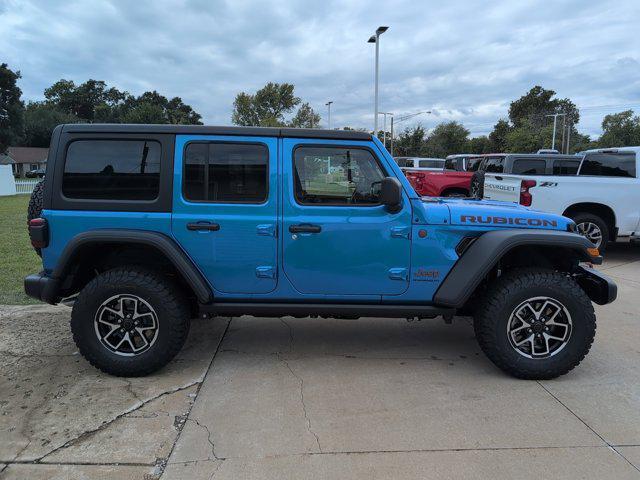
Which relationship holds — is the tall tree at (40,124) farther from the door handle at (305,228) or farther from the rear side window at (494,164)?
the door handle at (305,228)

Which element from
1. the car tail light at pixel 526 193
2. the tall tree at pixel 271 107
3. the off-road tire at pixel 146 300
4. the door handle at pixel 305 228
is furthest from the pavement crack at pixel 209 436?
the tall tree at pixel 271 107

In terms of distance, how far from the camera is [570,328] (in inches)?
141

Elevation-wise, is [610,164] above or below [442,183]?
above

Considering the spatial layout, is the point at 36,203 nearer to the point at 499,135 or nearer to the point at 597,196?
the point at 597,196

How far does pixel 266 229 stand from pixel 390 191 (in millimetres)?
954

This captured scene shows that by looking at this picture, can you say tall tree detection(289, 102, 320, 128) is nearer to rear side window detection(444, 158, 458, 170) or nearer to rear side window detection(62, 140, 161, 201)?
rear side window detection(444, 158, 458, 170)

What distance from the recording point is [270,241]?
358 cm

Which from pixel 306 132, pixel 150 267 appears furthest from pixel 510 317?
pixel 150 267

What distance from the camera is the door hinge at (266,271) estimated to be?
3.63 metres

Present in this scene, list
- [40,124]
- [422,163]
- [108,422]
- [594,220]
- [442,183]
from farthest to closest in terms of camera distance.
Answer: [40,124] < [422,163] < [442,183] < [594,220] < [108,422]

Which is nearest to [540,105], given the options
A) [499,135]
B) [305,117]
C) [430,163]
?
[499,135]

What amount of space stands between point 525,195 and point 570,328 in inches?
193

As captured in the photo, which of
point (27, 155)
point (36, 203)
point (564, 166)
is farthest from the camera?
point (27, 155)

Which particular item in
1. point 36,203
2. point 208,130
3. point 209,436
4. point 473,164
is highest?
point 473,164
